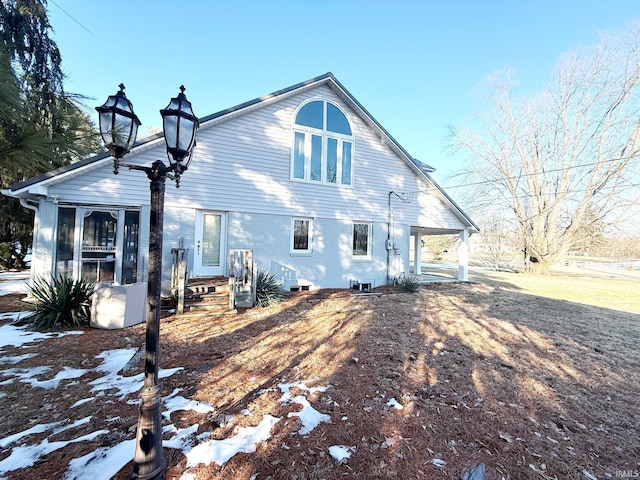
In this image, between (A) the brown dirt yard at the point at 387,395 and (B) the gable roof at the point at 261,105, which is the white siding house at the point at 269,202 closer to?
(B) the gable roof at the point at 261,105

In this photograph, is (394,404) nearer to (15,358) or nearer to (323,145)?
(15,358)

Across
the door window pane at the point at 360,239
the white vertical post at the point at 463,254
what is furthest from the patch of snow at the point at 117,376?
the white vertical post at the point at 463,254

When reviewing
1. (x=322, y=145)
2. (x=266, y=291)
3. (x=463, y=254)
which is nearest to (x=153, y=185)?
(x=266, y=291)

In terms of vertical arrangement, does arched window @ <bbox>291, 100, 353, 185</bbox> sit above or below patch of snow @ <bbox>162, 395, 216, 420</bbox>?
above

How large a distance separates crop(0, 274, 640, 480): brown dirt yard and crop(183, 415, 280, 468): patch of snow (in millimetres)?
61

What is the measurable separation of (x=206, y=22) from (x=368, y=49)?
6929 millimetres

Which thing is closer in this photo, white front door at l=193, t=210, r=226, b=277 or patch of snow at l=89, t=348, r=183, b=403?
patch of snow at l=89, t=348, r=183, b=403

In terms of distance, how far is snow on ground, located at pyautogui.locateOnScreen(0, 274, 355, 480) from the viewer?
2.32 meters

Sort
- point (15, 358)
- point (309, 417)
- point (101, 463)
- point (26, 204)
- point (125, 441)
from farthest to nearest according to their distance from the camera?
1. point (26, 204)
2. point (15, 358)
3. point (309, 417)
4. point (125, 441)
5. point (101, 463)

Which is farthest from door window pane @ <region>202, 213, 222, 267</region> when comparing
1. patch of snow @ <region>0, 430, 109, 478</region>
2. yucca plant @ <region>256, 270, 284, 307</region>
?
patch of snow @ <region>0, 430, 109, 478</region>

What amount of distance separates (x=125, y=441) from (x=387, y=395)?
254cm

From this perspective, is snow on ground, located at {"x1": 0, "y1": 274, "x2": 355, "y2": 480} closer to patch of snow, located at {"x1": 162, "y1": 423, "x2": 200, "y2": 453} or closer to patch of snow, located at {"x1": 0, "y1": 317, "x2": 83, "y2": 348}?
patch of snow, located at {"x1": 162, "y1": 423, "x2": 200, "y2": 453}

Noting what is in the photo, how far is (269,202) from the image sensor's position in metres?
9.44

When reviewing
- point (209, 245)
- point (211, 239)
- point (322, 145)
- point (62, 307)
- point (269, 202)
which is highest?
point (322, 145)
